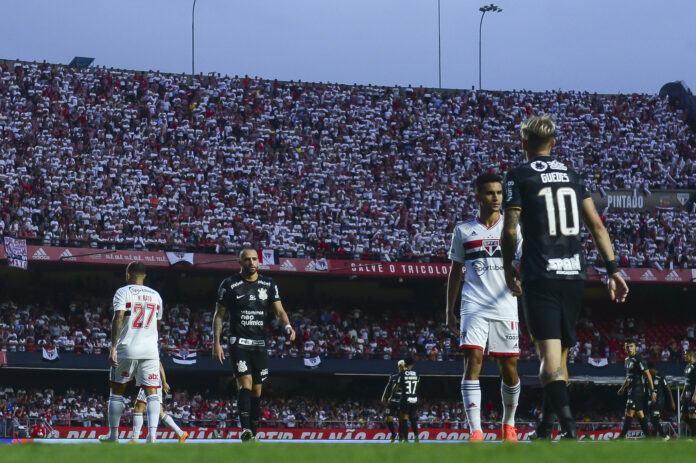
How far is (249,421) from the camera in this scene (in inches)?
529

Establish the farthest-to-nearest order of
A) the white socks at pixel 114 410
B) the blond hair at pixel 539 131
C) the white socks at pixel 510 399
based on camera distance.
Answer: the white socks at pixel 114 410, the white socks at pixel 510 399, the blond hair at pixel 539 131

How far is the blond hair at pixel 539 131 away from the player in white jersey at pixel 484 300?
6.97 ft

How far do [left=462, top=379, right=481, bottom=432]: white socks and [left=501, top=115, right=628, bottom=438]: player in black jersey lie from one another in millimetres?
1754

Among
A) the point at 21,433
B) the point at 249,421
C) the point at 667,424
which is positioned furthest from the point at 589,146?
the point at 249,421

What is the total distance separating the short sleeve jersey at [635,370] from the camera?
2183 centimetres

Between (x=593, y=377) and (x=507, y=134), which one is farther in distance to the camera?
(x=507, y=134)

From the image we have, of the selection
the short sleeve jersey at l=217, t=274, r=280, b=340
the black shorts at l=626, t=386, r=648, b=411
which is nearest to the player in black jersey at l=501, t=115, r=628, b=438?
the short sleeve jersey at l=217, t=274, r=280, b=340

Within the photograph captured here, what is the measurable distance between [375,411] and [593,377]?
9244mm

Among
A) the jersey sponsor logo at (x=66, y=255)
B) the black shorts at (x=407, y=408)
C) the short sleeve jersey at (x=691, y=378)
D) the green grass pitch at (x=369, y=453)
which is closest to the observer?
the green grass pitch at (x=369, y=453)

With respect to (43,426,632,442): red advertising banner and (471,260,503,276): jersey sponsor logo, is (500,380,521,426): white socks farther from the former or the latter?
(43,426,632,442): red advertising banner

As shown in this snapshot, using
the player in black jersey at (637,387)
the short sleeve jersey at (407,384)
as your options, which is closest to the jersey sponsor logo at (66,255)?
the short sleeve jersey at (407,384)

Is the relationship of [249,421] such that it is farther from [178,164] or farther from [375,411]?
[178,164]

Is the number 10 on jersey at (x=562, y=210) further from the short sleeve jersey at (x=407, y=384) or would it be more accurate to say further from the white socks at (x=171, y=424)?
the short sleeve jersey at (x=407, y=384)

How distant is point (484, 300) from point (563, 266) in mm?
2613
